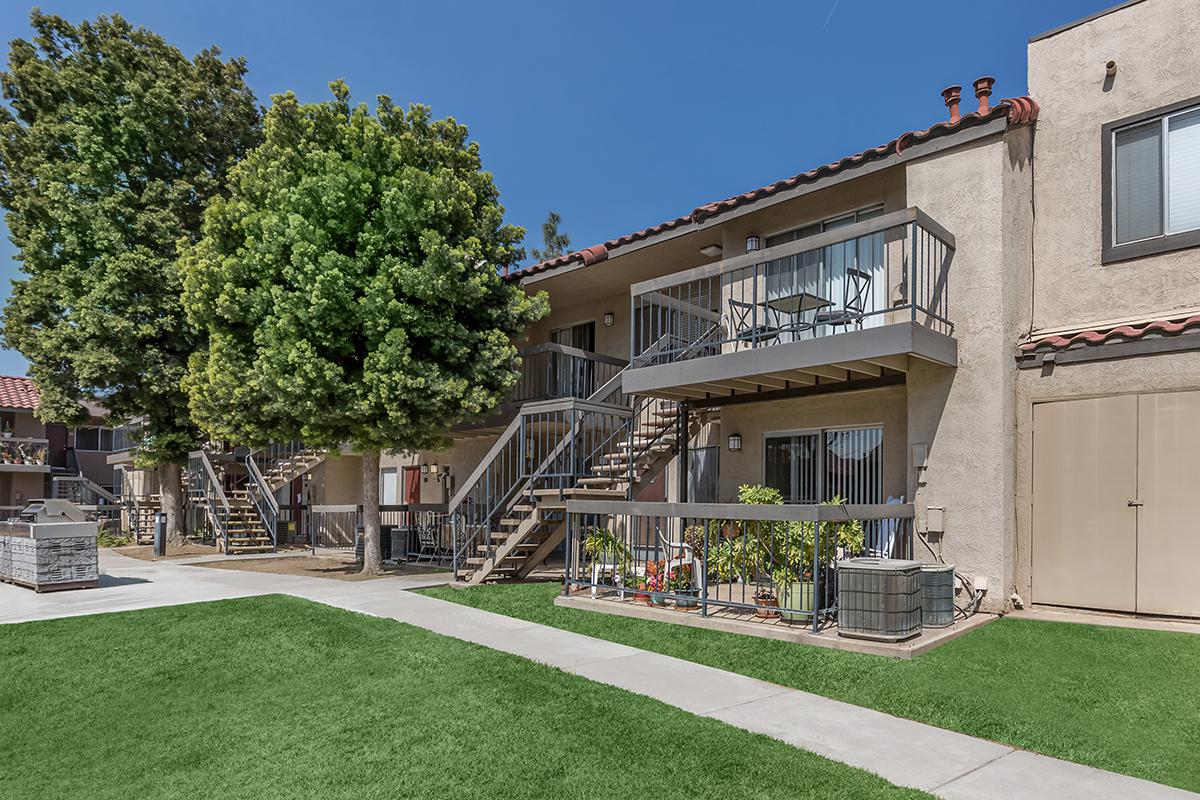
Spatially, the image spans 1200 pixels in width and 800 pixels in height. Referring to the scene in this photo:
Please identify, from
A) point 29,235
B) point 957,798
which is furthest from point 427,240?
point 29,235

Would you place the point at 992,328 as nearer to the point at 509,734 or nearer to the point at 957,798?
the point at 957,798

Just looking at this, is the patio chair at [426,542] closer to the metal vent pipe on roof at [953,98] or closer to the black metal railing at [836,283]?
the black metal railing at [836,283]

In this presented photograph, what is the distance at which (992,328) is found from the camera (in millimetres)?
9242

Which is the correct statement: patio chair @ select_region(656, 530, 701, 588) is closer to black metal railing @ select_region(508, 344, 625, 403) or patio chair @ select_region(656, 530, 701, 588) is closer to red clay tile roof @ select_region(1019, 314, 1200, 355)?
red clay tile roof @ select_region(1019, 314, 1200, 355)

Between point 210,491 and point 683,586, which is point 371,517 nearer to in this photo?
point 683,586

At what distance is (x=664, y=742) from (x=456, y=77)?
114ft

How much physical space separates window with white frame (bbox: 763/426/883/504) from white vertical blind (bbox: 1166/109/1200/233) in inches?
160

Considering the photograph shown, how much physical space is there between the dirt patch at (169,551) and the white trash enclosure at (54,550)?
5728 millimetres

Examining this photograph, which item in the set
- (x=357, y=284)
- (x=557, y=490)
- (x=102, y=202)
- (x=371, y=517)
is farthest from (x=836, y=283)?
(x=102, y=202)

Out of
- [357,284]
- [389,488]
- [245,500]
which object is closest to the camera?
[357,284]

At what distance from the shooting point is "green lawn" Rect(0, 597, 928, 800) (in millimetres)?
4586

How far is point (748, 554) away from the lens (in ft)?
31.4

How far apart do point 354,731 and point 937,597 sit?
6028 mm

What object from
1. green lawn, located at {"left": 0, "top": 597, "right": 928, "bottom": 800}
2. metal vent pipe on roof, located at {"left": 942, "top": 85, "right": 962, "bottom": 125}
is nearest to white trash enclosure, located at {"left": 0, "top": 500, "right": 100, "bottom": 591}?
green lawn, located at {"left": 0, "top": 597, "right": 928, "bottom": 800}
